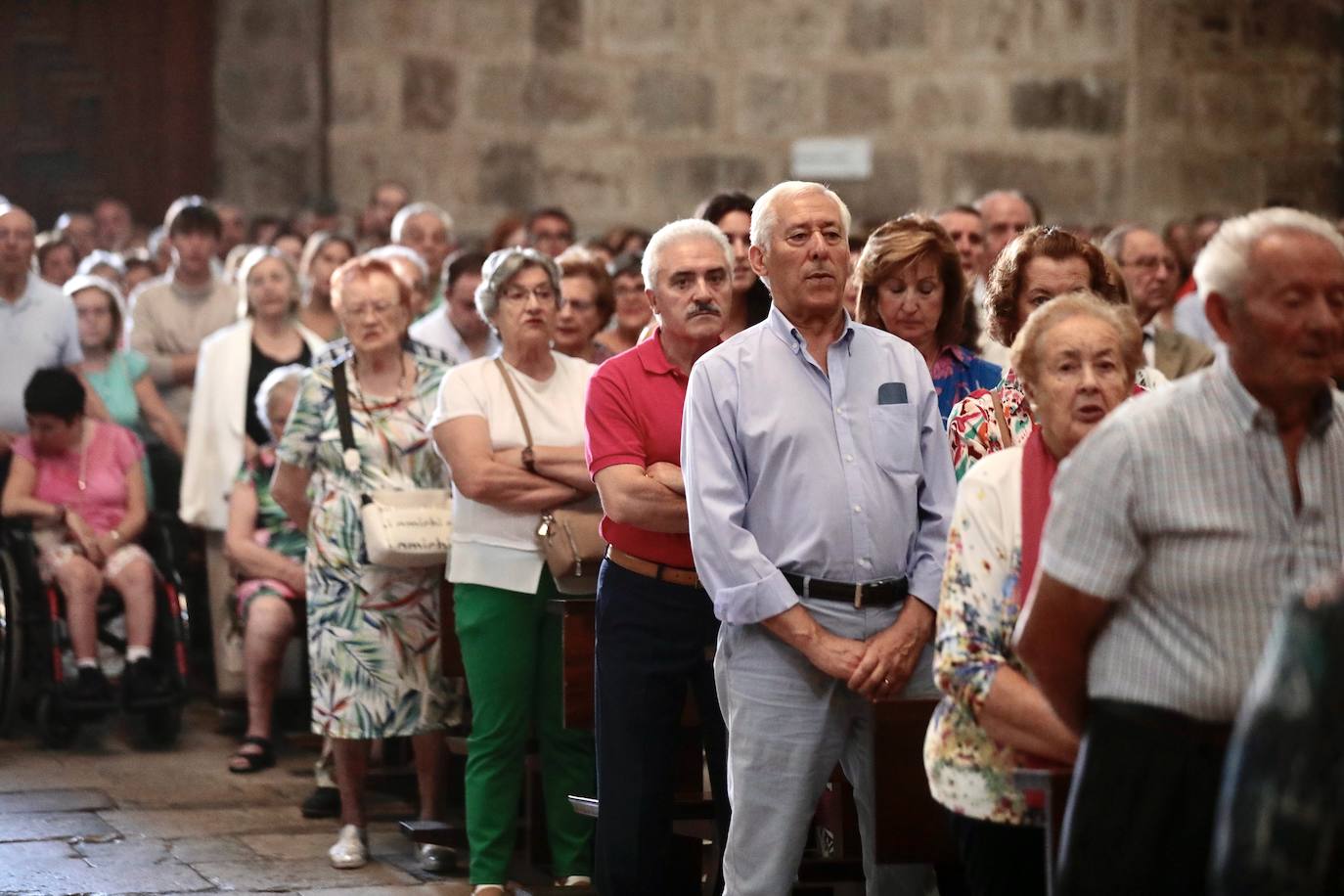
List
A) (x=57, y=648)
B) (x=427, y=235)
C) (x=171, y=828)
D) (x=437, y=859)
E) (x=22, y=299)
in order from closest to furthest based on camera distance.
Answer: (x=437, y=859), (x=171, y=828), (x=57, y=648), (x=22, y=299), (x=427, y=235)

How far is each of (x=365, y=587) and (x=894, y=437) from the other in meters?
2.29

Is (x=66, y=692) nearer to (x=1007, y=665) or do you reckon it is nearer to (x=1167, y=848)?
(x=1007, y=665)

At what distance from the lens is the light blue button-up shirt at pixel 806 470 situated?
392cm

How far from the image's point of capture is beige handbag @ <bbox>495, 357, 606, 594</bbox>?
17.4ft

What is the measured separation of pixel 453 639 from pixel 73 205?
685 centimetres

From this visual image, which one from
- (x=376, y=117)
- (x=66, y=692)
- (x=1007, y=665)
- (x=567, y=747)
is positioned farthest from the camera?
(x=376, y=117)

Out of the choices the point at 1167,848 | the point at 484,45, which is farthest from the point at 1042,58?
the point at 1167,848

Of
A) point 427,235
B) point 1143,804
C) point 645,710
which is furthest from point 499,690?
point 427,235

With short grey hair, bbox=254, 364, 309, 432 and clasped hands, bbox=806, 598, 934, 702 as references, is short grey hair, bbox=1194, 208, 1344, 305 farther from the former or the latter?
short grey hair, bbox=254, 364, 309, 432

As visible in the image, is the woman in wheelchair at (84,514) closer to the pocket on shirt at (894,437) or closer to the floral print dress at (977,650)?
the pocket on shirt at (894,437)

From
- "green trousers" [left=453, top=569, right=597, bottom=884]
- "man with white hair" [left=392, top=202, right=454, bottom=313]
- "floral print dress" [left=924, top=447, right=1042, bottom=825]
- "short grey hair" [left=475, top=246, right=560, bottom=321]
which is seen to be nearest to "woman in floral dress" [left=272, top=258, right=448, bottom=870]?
"short grey hair" [left=475, top=246, right=560, bottom=321]

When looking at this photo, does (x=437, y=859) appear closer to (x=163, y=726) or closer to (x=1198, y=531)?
(x=163, y=726)

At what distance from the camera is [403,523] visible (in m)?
5.75

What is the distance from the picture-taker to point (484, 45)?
1130 centimetres
